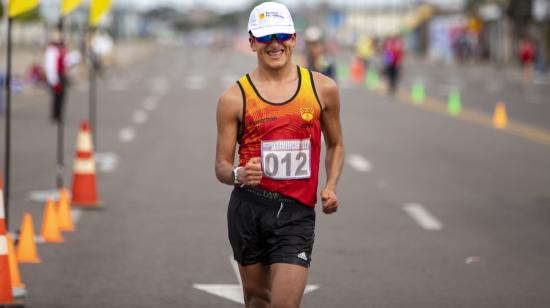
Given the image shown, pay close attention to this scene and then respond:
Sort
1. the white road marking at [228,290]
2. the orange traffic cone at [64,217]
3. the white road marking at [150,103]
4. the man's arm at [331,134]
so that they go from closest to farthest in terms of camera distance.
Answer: the man's arm at [331,134]
the white road marking at [228,290]
the orange traffic cone at [64,217]
the white road marking at [150,103]

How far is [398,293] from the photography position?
8570 mm

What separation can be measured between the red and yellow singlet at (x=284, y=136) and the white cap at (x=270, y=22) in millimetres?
252

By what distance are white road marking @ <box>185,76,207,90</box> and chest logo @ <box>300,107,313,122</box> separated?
4001cm

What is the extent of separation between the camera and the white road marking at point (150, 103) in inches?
1294

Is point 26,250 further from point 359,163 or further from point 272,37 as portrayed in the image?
point 359,163

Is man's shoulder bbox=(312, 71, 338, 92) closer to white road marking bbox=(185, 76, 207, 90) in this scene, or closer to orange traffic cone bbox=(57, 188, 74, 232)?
orange traffic cone bbox=(57, 188, 74, 232)

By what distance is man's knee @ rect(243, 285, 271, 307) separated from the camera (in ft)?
20.0

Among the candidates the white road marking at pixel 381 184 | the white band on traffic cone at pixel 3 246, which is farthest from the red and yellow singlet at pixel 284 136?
the white road marking at pixel 381 184

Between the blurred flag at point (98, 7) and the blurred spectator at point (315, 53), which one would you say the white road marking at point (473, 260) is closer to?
the blurred flag at point (98, 7)

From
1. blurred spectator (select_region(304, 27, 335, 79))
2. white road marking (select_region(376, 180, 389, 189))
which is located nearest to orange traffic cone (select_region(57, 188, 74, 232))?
white road marking (select_region(376, 180, 389, 189))

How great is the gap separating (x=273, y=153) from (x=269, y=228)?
364 mm

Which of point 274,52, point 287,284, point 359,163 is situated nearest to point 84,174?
point 359,163

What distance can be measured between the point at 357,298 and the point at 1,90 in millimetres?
22504

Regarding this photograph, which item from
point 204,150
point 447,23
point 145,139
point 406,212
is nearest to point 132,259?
point 406,212
